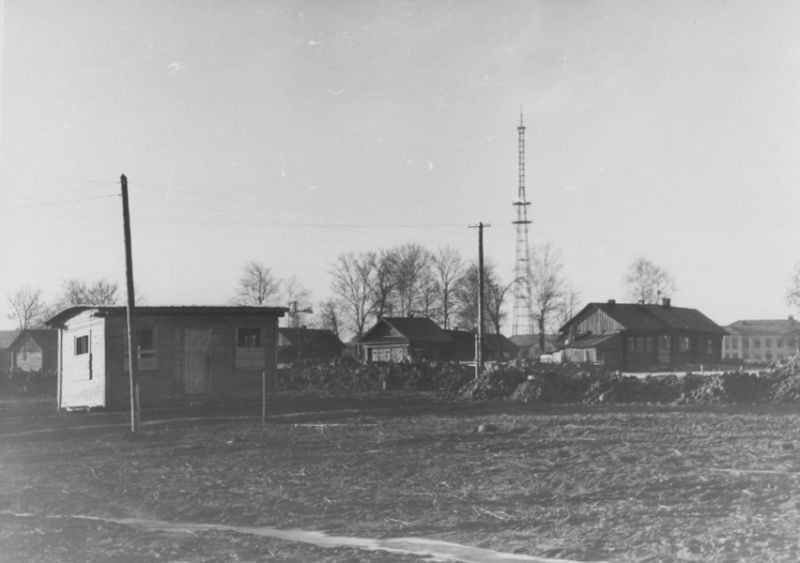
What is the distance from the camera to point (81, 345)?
3534 centimetres

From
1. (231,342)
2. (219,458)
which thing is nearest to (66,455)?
(219,458)

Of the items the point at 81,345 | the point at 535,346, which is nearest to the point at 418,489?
the point at 81,345

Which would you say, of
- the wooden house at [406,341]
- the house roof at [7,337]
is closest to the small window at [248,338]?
the wooden house at [406,341]

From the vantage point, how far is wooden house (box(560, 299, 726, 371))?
2618 inches

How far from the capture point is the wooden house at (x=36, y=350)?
79438mm

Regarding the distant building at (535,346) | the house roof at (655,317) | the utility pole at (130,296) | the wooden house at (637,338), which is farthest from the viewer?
the distant building at (535,346)

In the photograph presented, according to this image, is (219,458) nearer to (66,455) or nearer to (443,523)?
(66,455)

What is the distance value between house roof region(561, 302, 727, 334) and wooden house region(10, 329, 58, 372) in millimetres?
42604

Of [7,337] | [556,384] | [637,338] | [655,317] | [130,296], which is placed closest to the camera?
[130,296]

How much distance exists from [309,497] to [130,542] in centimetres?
331

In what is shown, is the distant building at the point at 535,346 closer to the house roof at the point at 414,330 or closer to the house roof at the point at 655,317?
the house roof at the point at 414,330

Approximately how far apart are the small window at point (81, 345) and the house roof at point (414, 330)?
4158 centimetres

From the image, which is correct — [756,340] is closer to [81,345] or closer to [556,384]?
[556,384]

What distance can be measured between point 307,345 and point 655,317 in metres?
32.0
